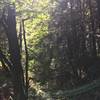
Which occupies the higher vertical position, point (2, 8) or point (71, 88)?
point (2, 8)

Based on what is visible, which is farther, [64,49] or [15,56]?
[64,49]

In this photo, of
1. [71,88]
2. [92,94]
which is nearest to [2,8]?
[92,94]

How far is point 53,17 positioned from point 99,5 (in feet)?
7.89

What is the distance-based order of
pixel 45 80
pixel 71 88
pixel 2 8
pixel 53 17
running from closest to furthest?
1. pixel 2 8
2. pixel 71 88
3. pixel 53 17
4. pixel 45 80

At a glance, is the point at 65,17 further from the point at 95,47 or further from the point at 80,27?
the point at 95,47

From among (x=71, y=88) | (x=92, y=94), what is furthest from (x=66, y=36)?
(x=92, y=94)

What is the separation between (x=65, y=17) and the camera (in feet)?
58.6

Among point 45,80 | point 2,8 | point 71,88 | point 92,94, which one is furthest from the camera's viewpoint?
point 45,80

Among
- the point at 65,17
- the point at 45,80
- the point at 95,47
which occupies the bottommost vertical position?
the point at 45,80

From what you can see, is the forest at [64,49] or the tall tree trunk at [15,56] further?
the forest at [64,49]

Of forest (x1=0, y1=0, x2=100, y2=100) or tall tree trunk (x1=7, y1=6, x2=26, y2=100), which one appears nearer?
tall tree trunk (x1=7, y1=6, x2=26, y2=100)

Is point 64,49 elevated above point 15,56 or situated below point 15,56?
below

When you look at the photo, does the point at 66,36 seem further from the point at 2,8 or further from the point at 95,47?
the point at 2,8

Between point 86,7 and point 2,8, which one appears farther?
point 86,7
